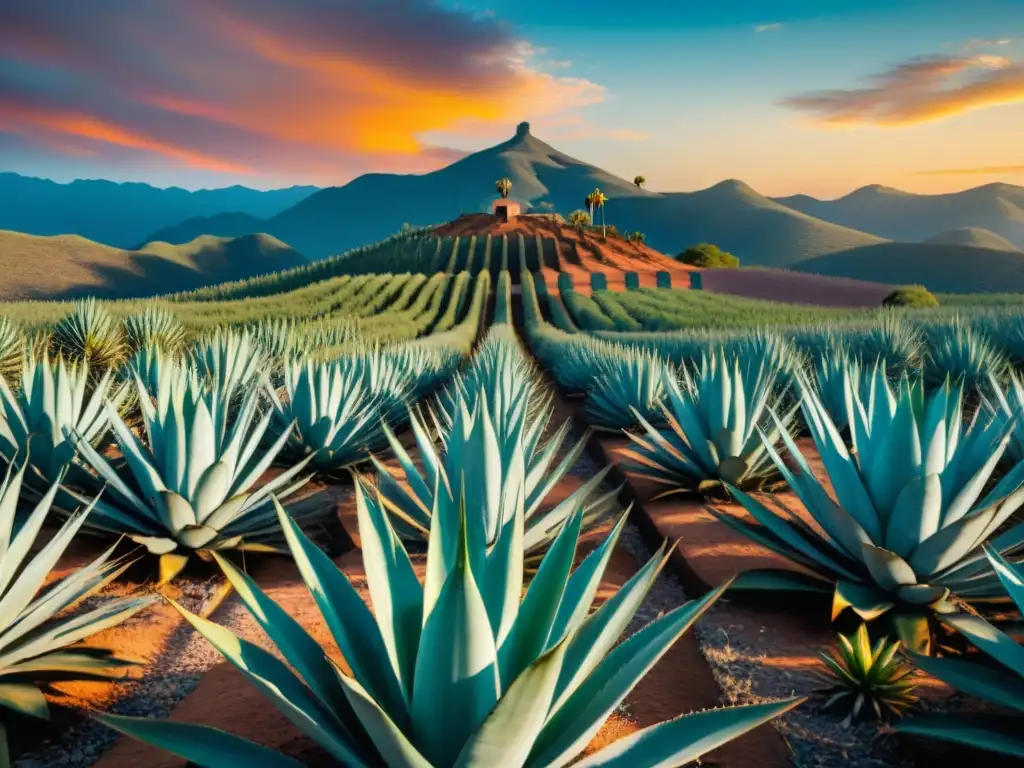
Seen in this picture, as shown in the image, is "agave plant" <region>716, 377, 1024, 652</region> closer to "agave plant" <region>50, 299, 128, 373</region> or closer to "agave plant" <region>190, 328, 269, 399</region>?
"agave plant" <region>190, 328, 269, 399</region>

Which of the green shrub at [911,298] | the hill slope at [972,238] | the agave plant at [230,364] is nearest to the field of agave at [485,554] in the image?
the agave plant at [230,364]

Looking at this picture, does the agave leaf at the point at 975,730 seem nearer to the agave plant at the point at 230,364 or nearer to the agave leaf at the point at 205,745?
the agave leaf at the point at 205,745

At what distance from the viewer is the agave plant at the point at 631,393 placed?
7109 millimetres

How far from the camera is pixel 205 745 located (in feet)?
5.17

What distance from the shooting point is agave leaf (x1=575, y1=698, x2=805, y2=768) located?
1502mm

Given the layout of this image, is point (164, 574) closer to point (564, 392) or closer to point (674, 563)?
point (674, 563)

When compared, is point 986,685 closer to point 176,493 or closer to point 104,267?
point 176,493

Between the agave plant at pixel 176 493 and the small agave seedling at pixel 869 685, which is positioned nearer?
the small agave seedling at pixel 869 685

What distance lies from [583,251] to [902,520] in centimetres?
6791

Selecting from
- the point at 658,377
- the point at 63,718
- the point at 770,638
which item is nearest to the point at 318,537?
the point at 63,718

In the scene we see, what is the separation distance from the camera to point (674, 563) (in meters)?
4.13

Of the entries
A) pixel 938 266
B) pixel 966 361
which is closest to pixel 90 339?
pixel 966 361

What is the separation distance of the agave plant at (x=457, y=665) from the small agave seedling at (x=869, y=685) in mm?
1130

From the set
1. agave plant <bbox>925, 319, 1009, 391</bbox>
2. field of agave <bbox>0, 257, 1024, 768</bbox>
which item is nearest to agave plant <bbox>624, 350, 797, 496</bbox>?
field of agave <bbox>0, 257, 1024, 768</bbox>
